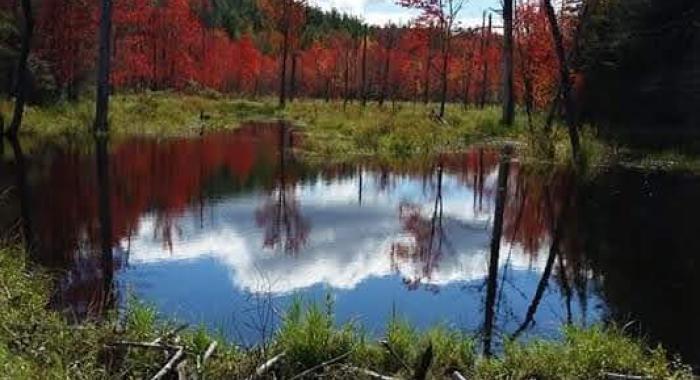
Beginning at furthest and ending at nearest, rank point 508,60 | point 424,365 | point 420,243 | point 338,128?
point 508,60
point 338,128
point 420,243
point 424,365

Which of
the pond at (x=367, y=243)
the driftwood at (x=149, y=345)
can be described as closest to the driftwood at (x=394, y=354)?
the pond at (x=367, y=243)

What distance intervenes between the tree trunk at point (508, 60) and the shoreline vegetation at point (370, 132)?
580mm

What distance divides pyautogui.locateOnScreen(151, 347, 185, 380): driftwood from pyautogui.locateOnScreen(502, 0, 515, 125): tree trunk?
84.7 feet

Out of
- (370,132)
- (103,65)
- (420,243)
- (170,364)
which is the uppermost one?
(103,65)

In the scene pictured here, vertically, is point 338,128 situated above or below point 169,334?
above

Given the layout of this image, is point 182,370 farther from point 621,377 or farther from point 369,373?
point 621,377

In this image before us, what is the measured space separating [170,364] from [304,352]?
1147 mm

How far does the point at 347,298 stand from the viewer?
8.13 m

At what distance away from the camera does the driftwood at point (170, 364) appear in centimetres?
492

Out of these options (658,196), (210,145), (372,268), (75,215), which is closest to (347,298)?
(372,268)

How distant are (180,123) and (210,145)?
8646 mm

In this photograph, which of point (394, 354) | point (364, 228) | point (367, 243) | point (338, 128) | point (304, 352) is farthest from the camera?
point (338, 128)

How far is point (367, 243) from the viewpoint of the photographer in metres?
11.0

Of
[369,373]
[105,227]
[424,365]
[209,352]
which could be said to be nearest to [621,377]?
[424,365]
